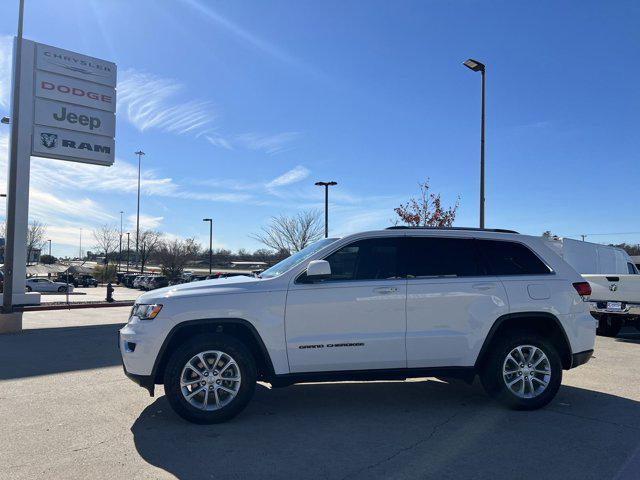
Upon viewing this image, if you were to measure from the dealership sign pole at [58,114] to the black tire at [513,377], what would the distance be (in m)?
15.9

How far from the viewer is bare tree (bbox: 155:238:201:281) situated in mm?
56522

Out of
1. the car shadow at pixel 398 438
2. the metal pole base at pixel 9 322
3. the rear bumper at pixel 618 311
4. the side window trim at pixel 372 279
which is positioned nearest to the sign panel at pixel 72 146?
the metal pole base at pixel 9 322

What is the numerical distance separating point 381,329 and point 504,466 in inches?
65.3

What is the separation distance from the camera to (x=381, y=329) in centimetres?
517

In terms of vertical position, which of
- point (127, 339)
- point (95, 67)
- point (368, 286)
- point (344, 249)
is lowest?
point (127, 339)

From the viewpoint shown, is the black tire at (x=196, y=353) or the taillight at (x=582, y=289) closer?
the black tire at (x=196, y=353)

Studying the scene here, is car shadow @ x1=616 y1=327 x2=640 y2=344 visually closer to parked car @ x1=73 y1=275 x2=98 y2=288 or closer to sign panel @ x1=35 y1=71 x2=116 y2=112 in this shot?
sign panel @ x1=35 y1=71 x2=116 y2=112

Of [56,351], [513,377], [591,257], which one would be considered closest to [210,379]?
[513,377]

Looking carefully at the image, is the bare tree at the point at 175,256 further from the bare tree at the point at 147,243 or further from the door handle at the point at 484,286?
the door handle at the point at 484,286

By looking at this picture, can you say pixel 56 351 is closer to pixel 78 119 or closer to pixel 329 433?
pixel 329 433

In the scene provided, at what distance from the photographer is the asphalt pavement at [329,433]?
393 cm

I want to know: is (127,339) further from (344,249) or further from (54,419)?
(344,249)

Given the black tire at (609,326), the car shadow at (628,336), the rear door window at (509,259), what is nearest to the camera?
the rear door window at (509,259)

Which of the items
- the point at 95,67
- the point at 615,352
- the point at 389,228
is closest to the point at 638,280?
the point at 615,352
